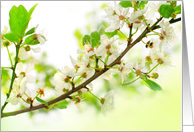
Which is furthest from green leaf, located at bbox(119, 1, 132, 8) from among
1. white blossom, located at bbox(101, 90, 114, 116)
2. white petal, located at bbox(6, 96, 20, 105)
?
white petal, located at bbox(6, 96, 20, 105)

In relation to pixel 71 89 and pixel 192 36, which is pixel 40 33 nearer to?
pixel 71 89

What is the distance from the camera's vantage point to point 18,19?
0.39 m

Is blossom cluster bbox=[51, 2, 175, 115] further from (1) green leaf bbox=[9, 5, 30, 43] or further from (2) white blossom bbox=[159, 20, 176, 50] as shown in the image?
(1) green leaf bbox=[9, 5, 30, 43]

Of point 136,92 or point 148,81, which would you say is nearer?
point 148,81

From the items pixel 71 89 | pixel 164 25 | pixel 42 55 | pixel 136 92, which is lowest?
pixel 136 92

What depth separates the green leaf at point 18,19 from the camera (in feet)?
1.26

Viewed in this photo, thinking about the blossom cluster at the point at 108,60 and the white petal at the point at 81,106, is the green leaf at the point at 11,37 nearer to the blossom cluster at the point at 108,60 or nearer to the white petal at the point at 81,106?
the blossom cluster at the point at 108,60

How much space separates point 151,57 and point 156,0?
0.14 meters

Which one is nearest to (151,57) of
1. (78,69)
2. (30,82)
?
(78,69)

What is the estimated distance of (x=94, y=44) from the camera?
420mm

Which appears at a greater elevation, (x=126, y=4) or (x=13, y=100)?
(x=126, y=4)

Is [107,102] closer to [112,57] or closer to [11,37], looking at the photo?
[112,57]

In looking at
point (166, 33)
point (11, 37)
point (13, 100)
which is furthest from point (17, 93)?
point (166, 33)

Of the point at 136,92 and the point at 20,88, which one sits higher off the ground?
the point at 20,88
